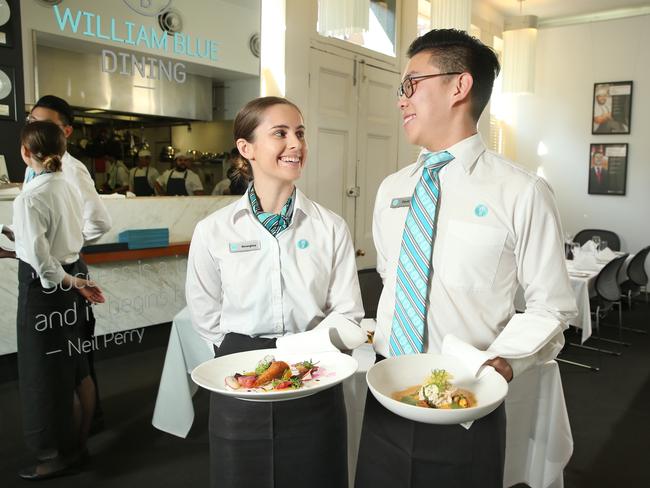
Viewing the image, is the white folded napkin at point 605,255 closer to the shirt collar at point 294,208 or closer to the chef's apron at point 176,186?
the chef's apron at point 176,186

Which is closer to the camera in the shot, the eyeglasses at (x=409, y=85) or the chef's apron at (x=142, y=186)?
the eyeglasses at (x=409, y=85)

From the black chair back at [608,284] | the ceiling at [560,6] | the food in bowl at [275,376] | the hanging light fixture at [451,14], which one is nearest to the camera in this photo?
the food in bowl at [275,376]

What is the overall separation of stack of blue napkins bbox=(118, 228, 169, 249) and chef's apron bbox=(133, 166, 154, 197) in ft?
0.74

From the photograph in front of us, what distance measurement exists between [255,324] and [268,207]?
36 centimetres

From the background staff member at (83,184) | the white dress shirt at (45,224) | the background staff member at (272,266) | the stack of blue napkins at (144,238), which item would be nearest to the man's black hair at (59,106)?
the background staff member at (83,184)

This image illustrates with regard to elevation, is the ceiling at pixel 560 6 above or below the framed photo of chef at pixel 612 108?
above

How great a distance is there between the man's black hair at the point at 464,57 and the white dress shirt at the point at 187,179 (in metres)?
2.59

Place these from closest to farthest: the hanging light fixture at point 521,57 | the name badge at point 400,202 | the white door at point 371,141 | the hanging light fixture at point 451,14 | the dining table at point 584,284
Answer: the name badge at point 400,202
the dining table at point 584,284
the hanging light fixture at point 451,14
the white door at point 371,141
the hanging light fixture at point 521,57

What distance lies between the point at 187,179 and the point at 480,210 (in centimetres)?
297

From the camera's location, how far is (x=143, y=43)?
11.4 feet

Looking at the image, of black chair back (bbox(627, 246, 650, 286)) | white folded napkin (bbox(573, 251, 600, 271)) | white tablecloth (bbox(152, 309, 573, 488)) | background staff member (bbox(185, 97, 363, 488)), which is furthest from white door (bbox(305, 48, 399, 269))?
background staff member (bbox(185, 97, 363, 488))

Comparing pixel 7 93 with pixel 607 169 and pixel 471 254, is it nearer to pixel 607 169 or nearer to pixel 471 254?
pixel 471 254

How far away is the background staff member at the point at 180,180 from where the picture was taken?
381cm

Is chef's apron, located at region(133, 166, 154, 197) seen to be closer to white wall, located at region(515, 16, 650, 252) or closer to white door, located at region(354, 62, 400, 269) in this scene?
white door, located at region(354, 62, 400, 269)
